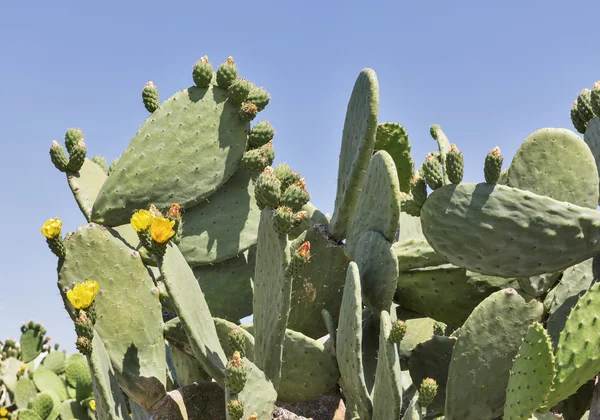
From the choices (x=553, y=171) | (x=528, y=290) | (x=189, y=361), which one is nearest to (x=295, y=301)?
(x=189, y=361)

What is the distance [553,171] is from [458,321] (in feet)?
2.53

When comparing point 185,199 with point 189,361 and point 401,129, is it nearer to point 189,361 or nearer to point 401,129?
point 189,361

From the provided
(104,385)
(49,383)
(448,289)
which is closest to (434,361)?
A: (448,289)

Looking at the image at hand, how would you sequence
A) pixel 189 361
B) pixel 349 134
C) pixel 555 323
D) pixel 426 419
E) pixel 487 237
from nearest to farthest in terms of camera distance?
pixel 487 237, pixel 555 323, pixel 426 419, pixel 349 134, pixel 189 361

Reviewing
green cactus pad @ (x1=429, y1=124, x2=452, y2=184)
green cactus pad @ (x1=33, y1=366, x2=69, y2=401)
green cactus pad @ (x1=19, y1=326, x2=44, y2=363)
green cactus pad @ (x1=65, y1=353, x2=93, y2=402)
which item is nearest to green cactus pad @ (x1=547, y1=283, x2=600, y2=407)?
green cactus pad @ (x1=429, y1=124, x2=452, y2=184)

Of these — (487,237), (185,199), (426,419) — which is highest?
(185,199)

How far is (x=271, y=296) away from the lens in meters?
2.91

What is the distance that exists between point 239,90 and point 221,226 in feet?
2.21

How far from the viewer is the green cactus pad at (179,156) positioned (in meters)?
3.60

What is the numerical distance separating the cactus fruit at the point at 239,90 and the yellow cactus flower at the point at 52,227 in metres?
1.14

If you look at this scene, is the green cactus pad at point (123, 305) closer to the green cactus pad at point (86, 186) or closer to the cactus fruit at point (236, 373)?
the green cactus pad at point (86, 186)

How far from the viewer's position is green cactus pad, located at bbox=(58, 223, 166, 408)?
3189mm

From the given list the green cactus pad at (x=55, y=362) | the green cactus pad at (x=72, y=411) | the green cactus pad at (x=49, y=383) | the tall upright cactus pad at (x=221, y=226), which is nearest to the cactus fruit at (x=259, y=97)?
the tall upright cactus pad at (x=221, y=226)

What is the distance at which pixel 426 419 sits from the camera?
11.2ft
